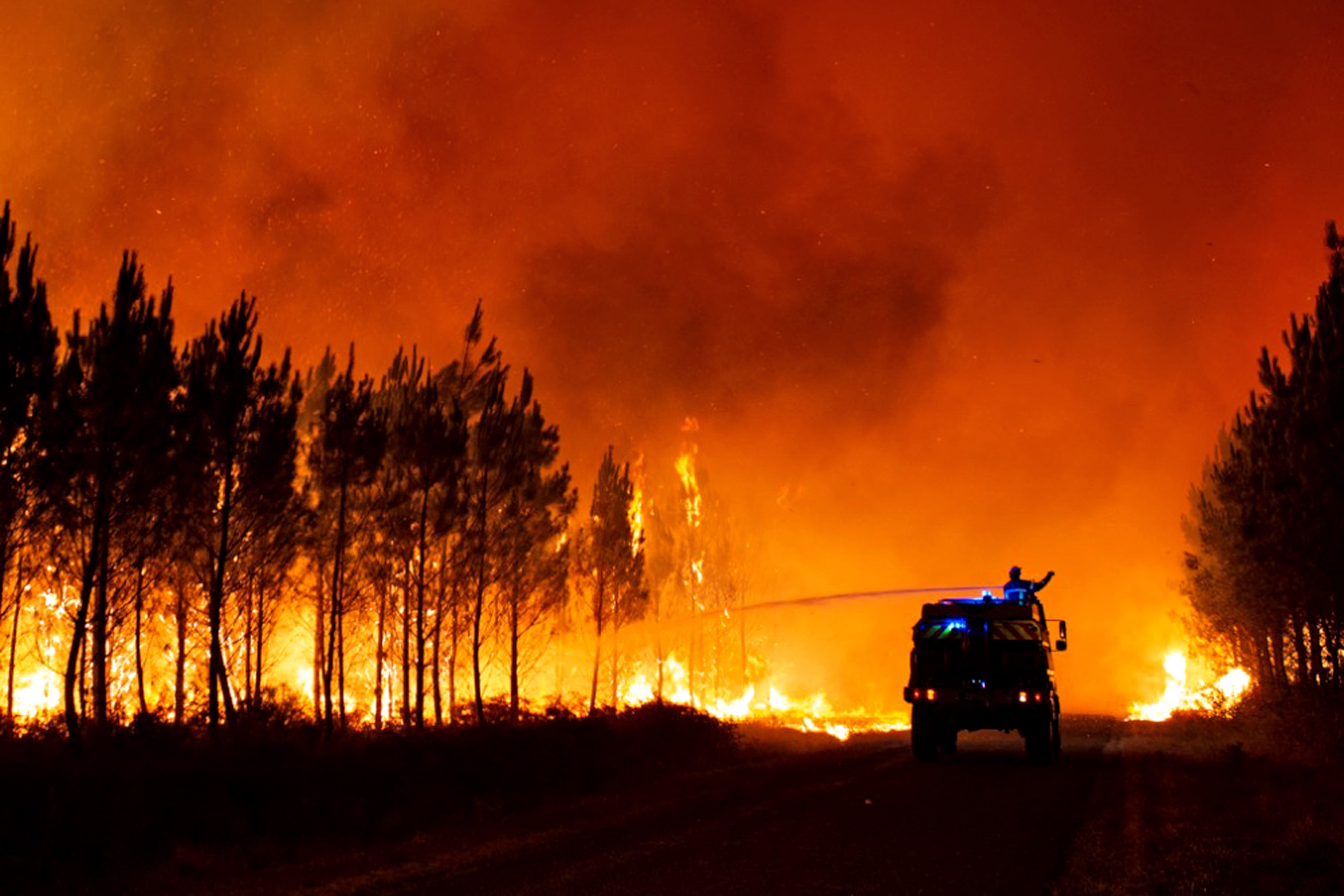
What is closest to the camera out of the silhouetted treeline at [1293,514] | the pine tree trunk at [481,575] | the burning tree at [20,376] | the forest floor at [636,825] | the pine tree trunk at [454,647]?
the forest floor at [636,825]

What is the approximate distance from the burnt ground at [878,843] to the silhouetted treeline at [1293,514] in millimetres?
5658

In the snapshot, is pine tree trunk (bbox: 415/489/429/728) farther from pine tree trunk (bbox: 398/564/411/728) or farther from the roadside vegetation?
the roadside vegetation

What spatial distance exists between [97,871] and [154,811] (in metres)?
1.69

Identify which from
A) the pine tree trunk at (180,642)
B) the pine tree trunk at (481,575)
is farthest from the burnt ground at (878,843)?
the pine tree trunk at (180,642)

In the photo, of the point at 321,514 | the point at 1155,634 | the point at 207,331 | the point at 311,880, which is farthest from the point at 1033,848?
the point at 1155,634

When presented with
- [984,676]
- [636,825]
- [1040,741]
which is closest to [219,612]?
[636,825]

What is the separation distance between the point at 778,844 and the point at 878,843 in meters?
1.23

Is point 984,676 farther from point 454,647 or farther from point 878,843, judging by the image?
point 454,647

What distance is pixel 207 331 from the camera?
74.8 ft

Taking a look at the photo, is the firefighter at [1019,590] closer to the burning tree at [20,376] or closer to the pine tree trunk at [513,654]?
the pine tree trunk at [513,654]

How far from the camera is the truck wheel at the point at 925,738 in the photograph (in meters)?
26.3

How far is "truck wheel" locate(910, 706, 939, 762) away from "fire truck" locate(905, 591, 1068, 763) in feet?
0.05

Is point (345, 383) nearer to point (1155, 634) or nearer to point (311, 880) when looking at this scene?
point (311, 880)

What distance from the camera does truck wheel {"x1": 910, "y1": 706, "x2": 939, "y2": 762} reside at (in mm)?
26297
